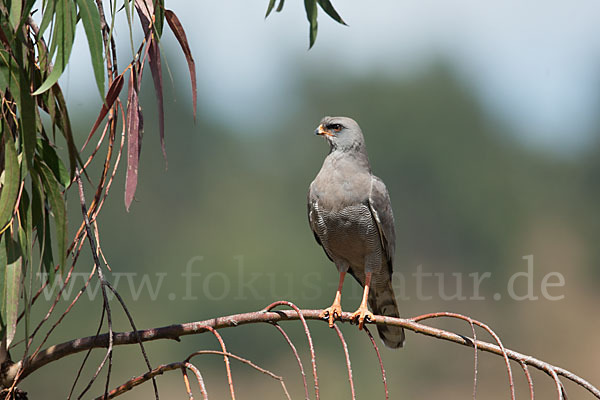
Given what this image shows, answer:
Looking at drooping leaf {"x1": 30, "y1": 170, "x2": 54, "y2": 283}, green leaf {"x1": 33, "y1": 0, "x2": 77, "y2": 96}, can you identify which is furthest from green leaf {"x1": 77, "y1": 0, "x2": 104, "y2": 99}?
drooping leaf {"x1": 30, "y1": 170, "x2": 54, "y2": 283}

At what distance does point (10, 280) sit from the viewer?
2.90m

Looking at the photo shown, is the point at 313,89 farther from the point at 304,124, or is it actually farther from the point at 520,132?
the point at 520,132

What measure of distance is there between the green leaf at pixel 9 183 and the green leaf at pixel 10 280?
0.16 metres

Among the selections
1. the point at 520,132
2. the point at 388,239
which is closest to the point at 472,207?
the point at 520,132

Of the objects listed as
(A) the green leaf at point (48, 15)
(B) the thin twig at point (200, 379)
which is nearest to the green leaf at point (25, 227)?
(A) the green leaf at point (48, 15)

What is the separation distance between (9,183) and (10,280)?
40cm

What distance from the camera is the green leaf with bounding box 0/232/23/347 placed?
285 centimetres

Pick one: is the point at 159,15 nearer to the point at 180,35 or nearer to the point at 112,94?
the point at 180,35

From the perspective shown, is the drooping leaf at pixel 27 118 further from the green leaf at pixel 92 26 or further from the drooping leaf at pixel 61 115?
the green leaf at pixel 92 26

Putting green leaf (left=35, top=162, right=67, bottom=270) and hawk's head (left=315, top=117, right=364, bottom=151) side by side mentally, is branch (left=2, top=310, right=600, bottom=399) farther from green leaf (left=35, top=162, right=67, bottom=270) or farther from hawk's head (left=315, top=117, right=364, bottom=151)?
hawk's head (left=315, top=117, right=364, bottom=151)

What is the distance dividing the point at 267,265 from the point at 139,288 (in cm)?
1001

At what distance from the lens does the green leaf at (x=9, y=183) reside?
2.70 m

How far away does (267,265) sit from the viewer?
178 ft

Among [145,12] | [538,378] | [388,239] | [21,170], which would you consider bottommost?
[538,378]
